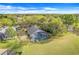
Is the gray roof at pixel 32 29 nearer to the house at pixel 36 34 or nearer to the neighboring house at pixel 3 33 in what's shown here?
the house at pixel 36 34

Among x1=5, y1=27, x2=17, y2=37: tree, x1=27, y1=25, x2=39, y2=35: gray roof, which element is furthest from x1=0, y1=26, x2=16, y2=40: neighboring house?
x1=27, y1=25, x2=39, y2=35: gray roof

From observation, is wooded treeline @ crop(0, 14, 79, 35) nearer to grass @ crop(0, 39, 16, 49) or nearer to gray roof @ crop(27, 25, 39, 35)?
gray roof @ crop(27, 25, 39, 35)

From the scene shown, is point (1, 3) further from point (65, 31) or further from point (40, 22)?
point (65, 31)

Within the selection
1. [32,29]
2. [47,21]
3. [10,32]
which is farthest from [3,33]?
[47,21]

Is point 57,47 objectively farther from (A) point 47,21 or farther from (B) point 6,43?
(B) point 6,43

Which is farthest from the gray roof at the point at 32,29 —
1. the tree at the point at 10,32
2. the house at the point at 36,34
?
the tree at the point at 10,32

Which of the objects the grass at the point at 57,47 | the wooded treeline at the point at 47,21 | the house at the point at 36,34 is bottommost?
the grass at the point at 57,47
